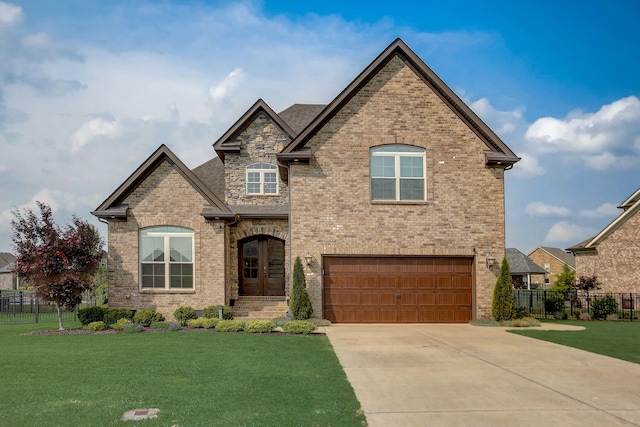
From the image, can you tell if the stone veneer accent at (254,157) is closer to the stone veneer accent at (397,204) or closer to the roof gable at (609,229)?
the stone veneer accent at (397,204)

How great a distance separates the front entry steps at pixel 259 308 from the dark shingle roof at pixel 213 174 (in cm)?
498

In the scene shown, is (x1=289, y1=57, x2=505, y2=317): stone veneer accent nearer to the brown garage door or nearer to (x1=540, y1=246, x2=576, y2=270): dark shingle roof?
the brown garage door

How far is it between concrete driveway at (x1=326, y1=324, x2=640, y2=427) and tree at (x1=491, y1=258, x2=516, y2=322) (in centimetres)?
395

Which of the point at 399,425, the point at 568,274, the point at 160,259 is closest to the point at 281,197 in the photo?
the point at 160,259

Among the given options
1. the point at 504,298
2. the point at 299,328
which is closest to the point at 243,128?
the point at 299,328

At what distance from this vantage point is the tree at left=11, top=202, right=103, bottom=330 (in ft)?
60.0

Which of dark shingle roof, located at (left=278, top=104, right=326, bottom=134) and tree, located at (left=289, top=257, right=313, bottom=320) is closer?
tree, located at (left=289, top=257, right=313, bottom=320)

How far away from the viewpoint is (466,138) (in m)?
19.7

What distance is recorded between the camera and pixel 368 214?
1925 cm

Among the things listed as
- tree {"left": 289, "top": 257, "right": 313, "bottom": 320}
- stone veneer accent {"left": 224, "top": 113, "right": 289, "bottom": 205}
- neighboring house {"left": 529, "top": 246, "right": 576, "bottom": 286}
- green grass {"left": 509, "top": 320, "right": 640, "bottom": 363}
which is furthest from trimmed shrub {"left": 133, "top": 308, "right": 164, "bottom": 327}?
neighboring house {"left": 529, "top": 246, "right": 576, "bottom": 286}

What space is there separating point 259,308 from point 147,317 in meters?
4.37

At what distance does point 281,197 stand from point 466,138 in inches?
320

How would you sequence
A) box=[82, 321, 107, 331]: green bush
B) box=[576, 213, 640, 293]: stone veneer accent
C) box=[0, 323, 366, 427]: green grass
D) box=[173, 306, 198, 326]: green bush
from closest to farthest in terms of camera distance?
box=[0, 323, 366, 427]: green grass
box=[82, 321, 107, 331]: green bush
box=[173, 306, 198, 326]: green bush
box=[576, 213, 640, 293]: stone veneer accent

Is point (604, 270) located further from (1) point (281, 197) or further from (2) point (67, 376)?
(2) point (67, 376)
